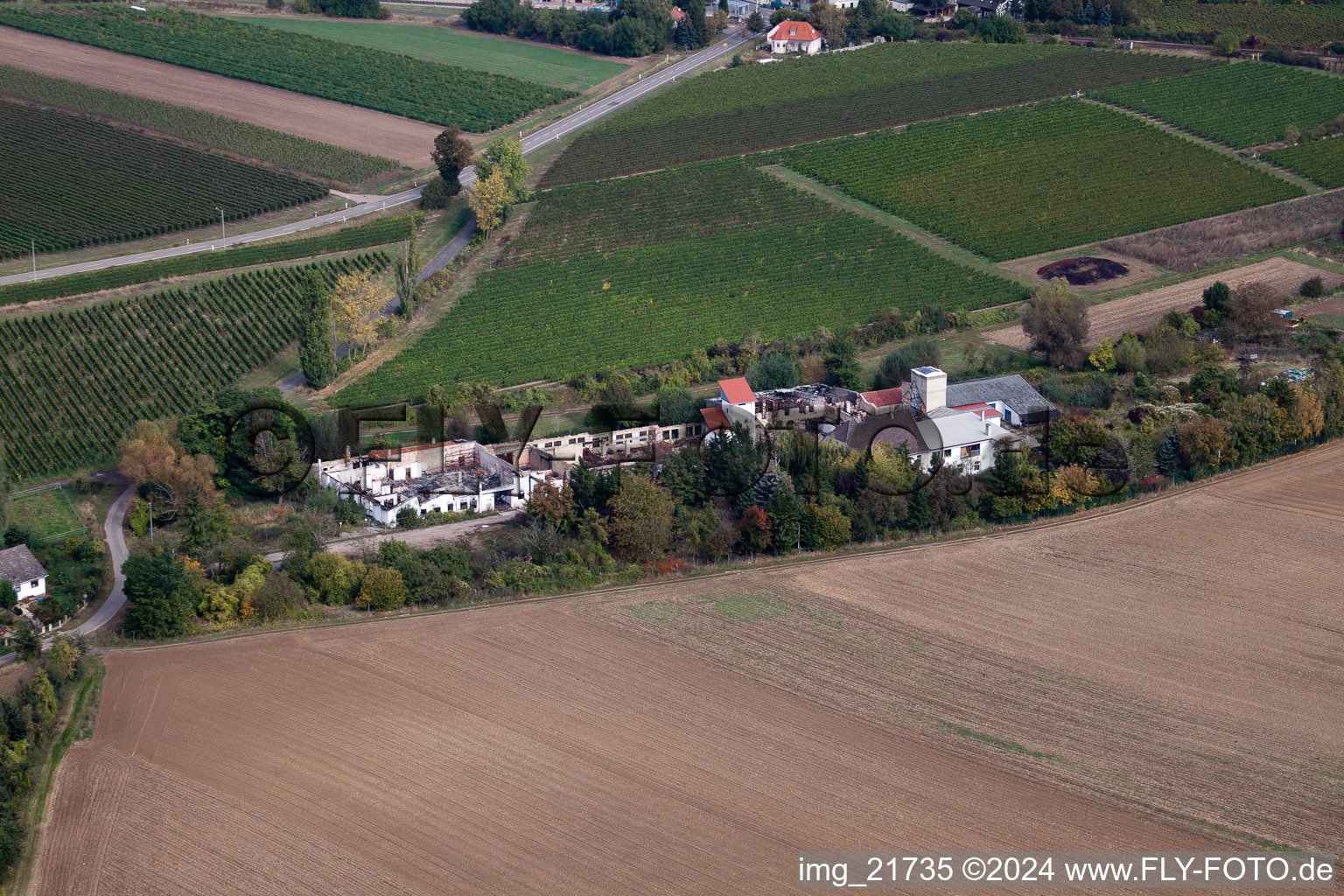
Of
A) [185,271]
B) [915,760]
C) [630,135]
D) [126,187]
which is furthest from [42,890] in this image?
[630,135]

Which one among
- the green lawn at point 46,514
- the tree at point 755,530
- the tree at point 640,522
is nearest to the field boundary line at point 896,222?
the tree at point 755,530

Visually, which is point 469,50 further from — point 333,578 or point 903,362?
point 333,578

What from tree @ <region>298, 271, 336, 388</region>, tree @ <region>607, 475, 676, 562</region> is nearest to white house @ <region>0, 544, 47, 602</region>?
tree @ <region>298, 271, 336, 388</region>

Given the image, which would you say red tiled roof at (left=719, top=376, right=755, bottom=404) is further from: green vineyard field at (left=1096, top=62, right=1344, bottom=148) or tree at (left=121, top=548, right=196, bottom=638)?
green vineyard field at (left=1096, top=62, right=1344, bottom=148)

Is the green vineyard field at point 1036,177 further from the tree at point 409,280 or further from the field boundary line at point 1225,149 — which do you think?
the tree at point 409,280

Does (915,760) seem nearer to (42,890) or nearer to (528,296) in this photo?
(42,890)

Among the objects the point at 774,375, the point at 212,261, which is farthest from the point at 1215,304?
the point at 212,261
